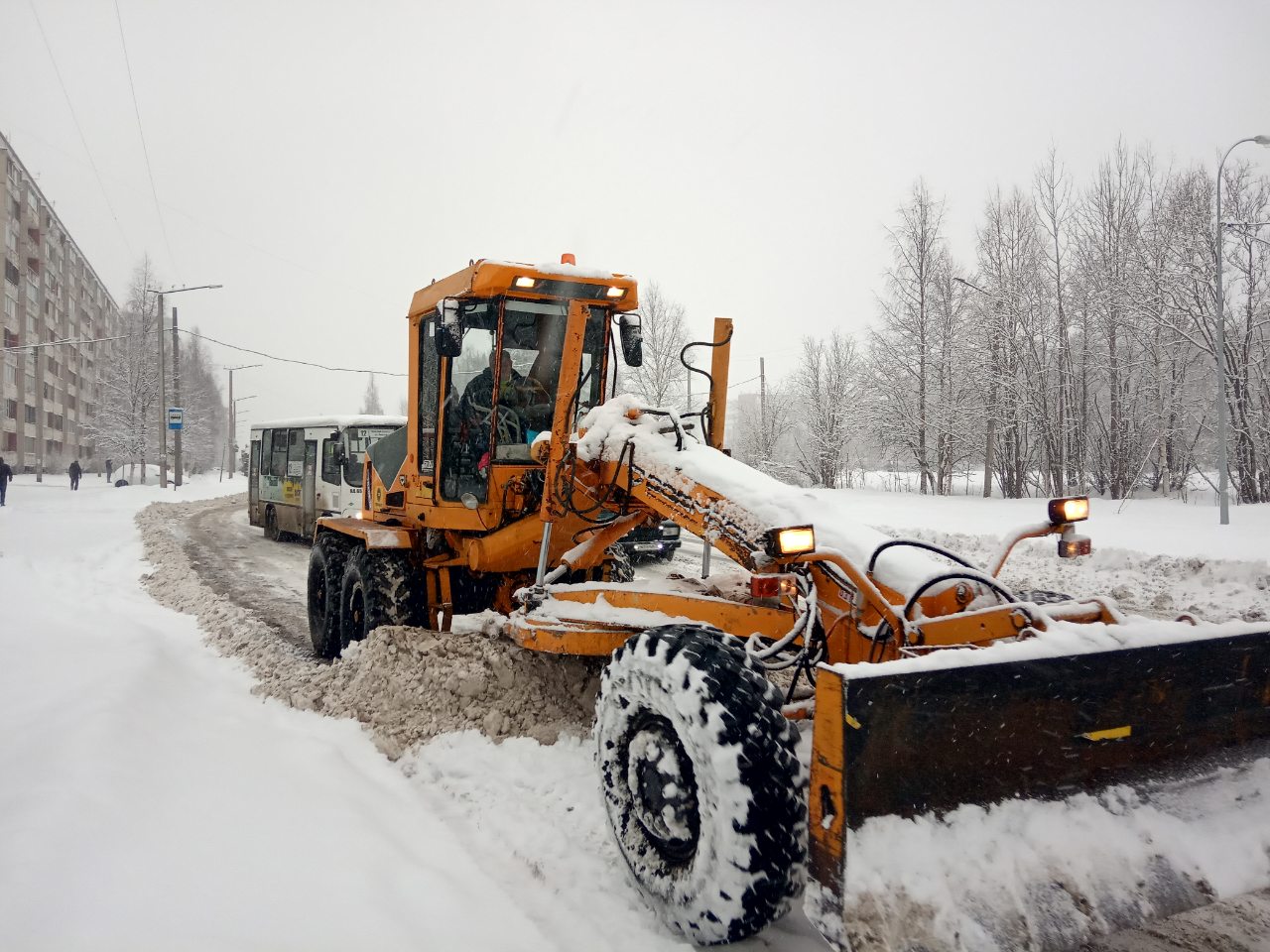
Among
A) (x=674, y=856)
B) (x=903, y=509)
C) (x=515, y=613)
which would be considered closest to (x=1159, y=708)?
(x=674, y=856)

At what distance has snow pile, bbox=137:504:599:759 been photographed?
4516 millimetres

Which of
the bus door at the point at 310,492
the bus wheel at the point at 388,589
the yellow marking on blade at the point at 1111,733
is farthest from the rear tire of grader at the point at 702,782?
the bus door at the point at 310,492

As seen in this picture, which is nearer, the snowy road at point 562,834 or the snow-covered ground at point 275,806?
the snow-covered ground at point 275,806

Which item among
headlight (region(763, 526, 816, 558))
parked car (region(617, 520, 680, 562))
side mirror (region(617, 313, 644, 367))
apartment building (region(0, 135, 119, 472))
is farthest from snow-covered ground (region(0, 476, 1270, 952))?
apartment building (region(0, 135, 119, 472))

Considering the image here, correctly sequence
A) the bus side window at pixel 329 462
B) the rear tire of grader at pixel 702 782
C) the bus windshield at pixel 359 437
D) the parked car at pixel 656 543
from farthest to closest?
the bus side window at pixel 329 462, the bus windshield at pixel 359 437, the parked car at pixel 656 543, the rear tire of grader at pixel 702 782

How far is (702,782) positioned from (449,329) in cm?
340

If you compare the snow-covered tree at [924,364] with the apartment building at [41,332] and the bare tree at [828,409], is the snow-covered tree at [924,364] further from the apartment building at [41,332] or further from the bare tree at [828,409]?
the apartment building at [41,332]

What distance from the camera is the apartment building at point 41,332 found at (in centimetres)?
5144

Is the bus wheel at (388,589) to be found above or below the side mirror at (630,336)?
below

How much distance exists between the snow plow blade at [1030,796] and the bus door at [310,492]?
1561cm

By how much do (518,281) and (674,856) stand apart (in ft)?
12.0

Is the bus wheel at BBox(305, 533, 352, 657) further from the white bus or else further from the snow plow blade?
the white bus

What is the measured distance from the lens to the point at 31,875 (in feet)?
8.05

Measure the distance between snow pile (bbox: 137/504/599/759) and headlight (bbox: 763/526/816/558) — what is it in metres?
2.09
